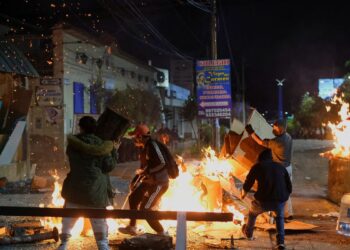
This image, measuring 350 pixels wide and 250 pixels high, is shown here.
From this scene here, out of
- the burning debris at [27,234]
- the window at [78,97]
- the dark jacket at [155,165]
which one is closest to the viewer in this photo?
the burning debris at [27,234]

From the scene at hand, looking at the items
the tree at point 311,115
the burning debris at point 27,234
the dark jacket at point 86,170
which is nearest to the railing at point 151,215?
the dark jacket at point 86,170

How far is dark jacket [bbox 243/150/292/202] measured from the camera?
611 centimetres

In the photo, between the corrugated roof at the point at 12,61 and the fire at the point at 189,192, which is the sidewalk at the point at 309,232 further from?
the corrugated roof at the point at 12,61

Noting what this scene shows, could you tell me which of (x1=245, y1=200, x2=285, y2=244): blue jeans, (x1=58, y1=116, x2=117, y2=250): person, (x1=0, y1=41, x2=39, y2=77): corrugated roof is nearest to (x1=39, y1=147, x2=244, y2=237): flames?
(x1=245, y1=200, x2=285, y2=244): blue jeans

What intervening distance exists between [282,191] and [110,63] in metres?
26.6

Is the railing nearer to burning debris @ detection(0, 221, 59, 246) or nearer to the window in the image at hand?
burning debris @ detection(0, 221, 59, 246)

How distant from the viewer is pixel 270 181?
6.10 m

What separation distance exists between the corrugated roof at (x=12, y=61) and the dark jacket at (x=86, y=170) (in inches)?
287

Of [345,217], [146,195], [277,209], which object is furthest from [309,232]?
[146,195]

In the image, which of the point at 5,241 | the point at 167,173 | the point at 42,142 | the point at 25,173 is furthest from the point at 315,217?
the point at 42,142

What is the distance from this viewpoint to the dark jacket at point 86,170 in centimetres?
514

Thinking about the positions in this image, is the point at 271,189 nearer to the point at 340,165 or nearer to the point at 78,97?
the point at 340,165

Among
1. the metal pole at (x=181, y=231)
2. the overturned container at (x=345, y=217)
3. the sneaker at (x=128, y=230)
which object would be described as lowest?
the sneaker at (x=128, y=230)

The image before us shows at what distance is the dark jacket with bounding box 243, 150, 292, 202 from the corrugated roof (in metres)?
7.90
